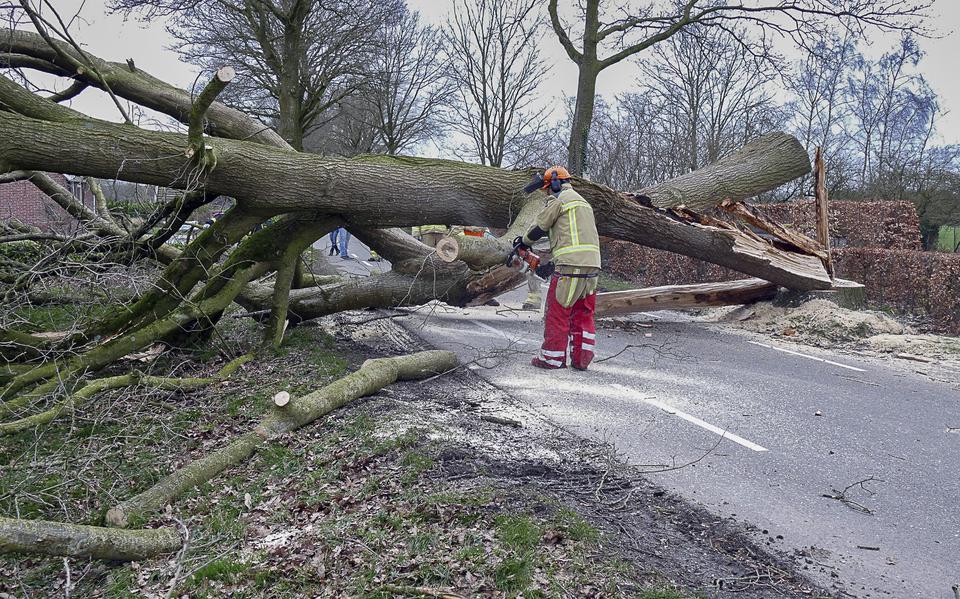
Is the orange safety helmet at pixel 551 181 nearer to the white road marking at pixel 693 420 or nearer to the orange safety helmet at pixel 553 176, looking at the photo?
the orange safety helmet at pixel 553 176

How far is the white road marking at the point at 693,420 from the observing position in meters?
5.06

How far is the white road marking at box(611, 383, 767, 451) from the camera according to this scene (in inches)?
199

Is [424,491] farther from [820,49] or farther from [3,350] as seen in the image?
[820,49]

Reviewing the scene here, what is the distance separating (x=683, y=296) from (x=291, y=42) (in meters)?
11.8

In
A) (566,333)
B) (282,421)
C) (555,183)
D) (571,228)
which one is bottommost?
(282,421)

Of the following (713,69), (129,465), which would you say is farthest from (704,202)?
(713,69)

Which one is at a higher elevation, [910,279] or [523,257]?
[523,257]

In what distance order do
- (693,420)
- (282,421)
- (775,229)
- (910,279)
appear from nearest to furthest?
(282,421) → (693,420) → (775,229) → (910,279)

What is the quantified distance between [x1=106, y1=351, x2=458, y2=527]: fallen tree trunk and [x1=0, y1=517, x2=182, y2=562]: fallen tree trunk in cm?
31

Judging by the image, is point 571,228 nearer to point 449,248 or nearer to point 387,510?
point 449,248

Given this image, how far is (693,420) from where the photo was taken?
5566 millimetres

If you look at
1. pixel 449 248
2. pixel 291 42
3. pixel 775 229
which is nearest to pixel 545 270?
pixel 449 248

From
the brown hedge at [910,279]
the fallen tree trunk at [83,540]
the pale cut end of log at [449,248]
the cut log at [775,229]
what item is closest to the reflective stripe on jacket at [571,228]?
the pale cut end of log at [449,248]

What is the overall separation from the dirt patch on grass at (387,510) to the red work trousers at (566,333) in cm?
134
